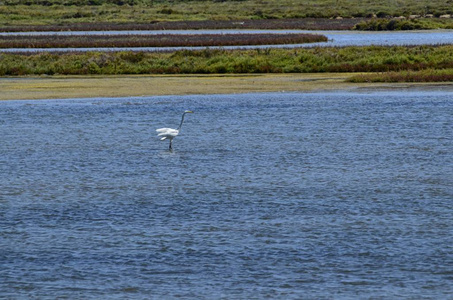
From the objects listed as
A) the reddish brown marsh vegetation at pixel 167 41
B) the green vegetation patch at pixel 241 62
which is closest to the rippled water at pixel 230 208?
the green vegetation patch at pixel 241 62

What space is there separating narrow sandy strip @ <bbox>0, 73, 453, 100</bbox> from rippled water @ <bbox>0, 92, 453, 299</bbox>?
8736mm

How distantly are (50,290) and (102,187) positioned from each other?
6329 millimetres

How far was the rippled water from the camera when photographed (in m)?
10.8

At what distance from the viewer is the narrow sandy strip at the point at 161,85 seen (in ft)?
118

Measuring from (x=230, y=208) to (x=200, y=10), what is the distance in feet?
379

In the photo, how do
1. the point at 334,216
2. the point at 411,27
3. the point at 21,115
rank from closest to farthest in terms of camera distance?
the point at 334,216
the point at 21,115
the point at 411,27

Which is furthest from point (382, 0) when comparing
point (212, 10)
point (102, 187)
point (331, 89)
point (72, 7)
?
point (102, 187)

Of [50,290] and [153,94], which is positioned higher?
[50,290]

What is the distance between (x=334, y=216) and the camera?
13.9m

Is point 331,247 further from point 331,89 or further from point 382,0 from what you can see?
point 382,0

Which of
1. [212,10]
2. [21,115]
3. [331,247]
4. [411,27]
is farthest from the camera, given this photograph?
[212,10]

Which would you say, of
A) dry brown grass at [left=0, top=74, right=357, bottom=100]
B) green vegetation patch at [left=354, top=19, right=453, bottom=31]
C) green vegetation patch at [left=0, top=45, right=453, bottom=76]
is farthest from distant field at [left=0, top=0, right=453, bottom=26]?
dry brown grass at [left=0, top=74, right=357, bottom=100]

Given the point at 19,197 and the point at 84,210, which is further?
the point at 19,197

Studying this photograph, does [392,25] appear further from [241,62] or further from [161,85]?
[161,85]
